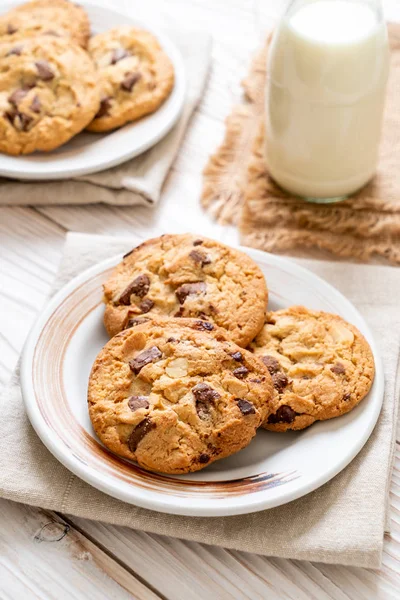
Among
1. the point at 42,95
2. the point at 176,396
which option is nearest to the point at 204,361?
the point at 176,396

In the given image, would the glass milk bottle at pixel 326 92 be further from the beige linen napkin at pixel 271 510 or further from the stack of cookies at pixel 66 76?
the beige linen napkin at pixel 271 510

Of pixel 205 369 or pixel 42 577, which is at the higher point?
pixel 205 369

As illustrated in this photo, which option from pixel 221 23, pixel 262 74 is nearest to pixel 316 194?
pixel 262 74

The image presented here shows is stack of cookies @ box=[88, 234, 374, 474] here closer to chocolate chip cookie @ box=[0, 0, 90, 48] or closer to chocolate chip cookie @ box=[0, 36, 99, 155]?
chocolate chip cookie @ box=[0, 36, 99, 155]

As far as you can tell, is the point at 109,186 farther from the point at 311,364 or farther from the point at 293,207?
the point at 311,364

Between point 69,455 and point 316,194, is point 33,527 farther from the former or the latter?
point 316,194

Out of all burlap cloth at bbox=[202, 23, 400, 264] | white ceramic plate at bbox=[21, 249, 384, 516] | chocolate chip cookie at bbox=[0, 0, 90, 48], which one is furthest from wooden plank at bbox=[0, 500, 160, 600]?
chocolate chip cookie at bbox=[0, 0, 90, 48]

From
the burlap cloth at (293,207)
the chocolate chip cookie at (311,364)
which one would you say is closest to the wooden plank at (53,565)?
the chocolate chip cookie at (311,364)
